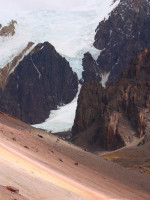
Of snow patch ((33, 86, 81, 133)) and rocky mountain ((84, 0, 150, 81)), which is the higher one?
rocky mountain ((84, 0, 150, 81))

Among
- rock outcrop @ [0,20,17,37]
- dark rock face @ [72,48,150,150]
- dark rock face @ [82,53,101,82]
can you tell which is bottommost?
dark rock face @ [82,53,101,82]


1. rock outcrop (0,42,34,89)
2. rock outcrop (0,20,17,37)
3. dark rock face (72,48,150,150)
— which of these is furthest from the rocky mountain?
dark rock face (72,48,150,150)

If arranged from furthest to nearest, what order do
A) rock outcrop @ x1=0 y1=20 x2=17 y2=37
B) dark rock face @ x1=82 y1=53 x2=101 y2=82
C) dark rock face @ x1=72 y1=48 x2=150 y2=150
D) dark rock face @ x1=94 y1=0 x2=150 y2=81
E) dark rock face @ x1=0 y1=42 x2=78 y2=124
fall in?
rock outcrop @ x1=0 y1=20 x2=17 y2=37 → dark rock face @ x1=94 y1=0 x2=150 y2=81 → dark rock face @ x1=0 y1=42 x2=78 y2=124 → dark rock face @ x1=82 y1=53 x2=101 y2=82 → dark rock face @ x1=72 y1=48 x2=150 y2=150

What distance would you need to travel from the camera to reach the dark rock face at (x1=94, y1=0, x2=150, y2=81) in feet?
604

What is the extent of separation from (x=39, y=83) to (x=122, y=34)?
119ft

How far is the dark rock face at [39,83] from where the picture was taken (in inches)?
6939

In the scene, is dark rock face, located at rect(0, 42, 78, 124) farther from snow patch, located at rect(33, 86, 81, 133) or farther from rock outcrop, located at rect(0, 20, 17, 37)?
rock outcrop, located at rect(0, 20, 17, 37)

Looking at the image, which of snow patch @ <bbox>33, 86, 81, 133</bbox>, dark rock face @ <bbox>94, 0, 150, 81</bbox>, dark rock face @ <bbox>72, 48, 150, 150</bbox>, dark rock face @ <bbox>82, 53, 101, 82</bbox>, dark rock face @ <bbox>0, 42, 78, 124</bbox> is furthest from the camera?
dark rock face @ <bbox>94, 0, 150, 81</bbox>

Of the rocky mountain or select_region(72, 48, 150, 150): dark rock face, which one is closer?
select_region(72, 48, 150, 150): dark rock face

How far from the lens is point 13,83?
181m

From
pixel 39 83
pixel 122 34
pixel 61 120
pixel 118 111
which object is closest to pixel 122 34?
pixel 122 34

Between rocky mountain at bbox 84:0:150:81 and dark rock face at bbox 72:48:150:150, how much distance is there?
6847 centimetres

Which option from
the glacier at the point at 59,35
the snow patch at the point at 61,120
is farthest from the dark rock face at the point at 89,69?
the snow patch at the point at 61,120

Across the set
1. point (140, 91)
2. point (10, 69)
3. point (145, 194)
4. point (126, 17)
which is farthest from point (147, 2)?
point (145, 194)
